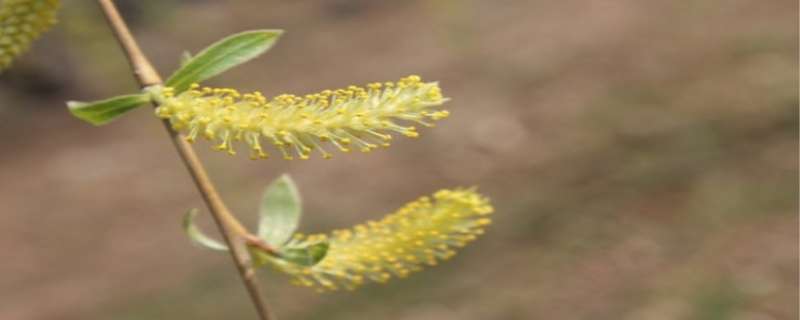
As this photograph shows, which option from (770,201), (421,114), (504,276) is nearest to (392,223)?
(421,114)

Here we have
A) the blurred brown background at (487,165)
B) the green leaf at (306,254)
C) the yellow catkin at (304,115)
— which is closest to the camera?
the yellow catkin at (304,115)

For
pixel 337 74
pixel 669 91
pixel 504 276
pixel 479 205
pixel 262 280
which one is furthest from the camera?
pixel 337 74

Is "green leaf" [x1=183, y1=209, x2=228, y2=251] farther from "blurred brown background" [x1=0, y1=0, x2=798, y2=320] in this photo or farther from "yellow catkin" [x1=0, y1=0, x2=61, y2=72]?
"blurred brown background" [x1=0, y1=0, x2=798, y2=320]

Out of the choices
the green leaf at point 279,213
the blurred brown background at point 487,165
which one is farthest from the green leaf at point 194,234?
the blurred brown background at point 487,165

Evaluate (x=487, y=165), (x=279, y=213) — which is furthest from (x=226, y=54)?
(x=487, y=165)

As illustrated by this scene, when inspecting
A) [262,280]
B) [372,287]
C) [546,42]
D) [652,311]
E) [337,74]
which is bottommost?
[652,311]

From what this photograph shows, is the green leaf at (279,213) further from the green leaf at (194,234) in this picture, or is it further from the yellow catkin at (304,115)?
the yellow catkin at (304,115)

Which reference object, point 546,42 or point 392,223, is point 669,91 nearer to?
point 546,42
